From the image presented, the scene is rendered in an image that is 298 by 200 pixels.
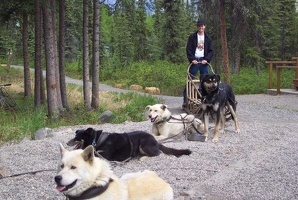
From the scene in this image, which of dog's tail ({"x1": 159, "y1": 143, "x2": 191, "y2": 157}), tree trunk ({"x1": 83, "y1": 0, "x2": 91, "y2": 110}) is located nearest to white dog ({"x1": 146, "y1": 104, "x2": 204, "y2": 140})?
dog's tail ({"x1": 159, "y1": 143, "x2": 191, "y2": 157})

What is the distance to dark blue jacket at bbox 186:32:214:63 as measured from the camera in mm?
10812

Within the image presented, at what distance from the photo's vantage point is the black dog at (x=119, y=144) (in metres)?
5.95

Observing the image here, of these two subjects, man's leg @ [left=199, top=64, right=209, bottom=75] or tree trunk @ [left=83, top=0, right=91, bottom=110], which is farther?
tree trunk @ [left=83, top=0, right=91, bottom=110]

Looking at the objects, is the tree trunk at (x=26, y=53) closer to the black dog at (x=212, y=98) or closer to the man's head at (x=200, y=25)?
the man's head at (x=200, y=25)

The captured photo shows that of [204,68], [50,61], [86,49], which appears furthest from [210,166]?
[86,49]

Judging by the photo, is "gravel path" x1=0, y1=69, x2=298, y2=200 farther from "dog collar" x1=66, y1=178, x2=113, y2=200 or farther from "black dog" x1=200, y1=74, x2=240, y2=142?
"dog collar" x1=66, y1=178, x2=113, y2=200

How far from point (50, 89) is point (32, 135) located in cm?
301

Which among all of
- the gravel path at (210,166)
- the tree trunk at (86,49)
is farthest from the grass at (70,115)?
the gravel path at (210,166)

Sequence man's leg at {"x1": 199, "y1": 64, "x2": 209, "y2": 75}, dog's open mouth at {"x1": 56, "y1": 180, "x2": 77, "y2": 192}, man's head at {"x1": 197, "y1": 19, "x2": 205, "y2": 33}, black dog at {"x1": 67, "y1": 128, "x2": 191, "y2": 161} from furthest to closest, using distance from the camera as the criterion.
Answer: man's leg at {"x1": 199, "y1": 64, "x2": 209, "y2": 75}
man's head at {"x1": 197, "y1": 19, "x2": 205, "y2": 33}
black dog at {"x1": 67, "y1": 128, "x2": 191, "y2": 161}
dog's open mouth at {"x1": 56, "y1": 180, "x2": 77, "y2": 192}

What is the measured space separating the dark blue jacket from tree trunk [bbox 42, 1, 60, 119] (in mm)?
3743

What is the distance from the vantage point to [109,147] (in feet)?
19.9

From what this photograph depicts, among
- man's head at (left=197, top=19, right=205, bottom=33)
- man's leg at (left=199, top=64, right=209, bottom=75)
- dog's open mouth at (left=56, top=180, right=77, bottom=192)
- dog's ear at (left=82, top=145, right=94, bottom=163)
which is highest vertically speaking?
man's head at (left=197, top=19, right=205, bottom=33)

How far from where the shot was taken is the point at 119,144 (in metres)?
6.15

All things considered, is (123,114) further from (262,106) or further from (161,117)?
(262,106)
